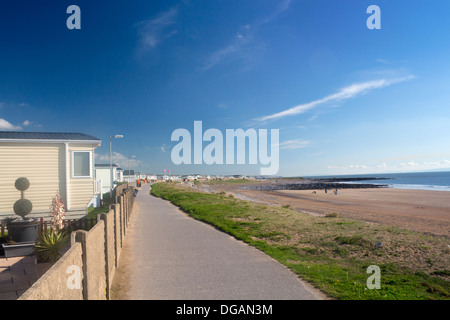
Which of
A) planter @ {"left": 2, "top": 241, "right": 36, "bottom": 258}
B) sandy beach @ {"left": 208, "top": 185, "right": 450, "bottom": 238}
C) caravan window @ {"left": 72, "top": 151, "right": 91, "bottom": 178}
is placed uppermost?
caravan window @ {"left": 72, "top": 151, "right": 91, "bottom": 178}

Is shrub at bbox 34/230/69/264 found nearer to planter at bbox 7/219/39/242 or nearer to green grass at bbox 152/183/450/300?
planter at bbox 7/219/39/242

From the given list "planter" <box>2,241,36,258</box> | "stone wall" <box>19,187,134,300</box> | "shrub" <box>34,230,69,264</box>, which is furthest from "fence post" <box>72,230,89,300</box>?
"planter" <box>2,241,36,258</box>

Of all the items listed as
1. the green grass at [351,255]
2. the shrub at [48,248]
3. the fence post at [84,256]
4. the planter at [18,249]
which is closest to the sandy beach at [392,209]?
the green grass at [351,255]

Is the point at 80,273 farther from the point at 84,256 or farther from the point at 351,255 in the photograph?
the point at 351,255

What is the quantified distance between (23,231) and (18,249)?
2.25 feet

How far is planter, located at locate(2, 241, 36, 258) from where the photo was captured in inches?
356

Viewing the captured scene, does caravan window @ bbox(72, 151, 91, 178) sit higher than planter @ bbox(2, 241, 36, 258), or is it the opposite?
caravan window @ bbox(72, 151, 91, 178)

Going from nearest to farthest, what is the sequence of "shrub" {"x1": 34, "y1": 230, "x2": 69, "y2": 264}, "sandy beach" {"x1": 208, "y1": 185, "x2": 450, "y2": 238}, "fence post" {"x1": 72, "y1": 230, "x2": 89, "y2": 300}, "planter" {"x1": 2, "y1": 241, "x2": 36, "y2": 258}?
1. "fence post" {"x1": 72, "y1": 230, "x2": 89, "y2": 300}
2. "shrub" {"x1": 34, "y1": 230, "x2": 69, "y2": 264}
3. "planter" {"x1": 2, "y1": 241, "x2": 36, "y2": 258}
4. "sandy beach" {"x1": 208, "y1": 185, "x2": 450, "y2": 238}

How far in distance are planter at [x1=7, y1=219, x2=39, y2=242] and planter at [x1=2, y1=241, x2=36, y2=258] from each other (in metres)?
0.46

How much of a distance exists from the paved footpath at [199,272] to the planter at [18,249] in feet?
9.80

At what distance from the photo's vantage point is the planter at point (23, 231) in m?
9.58
